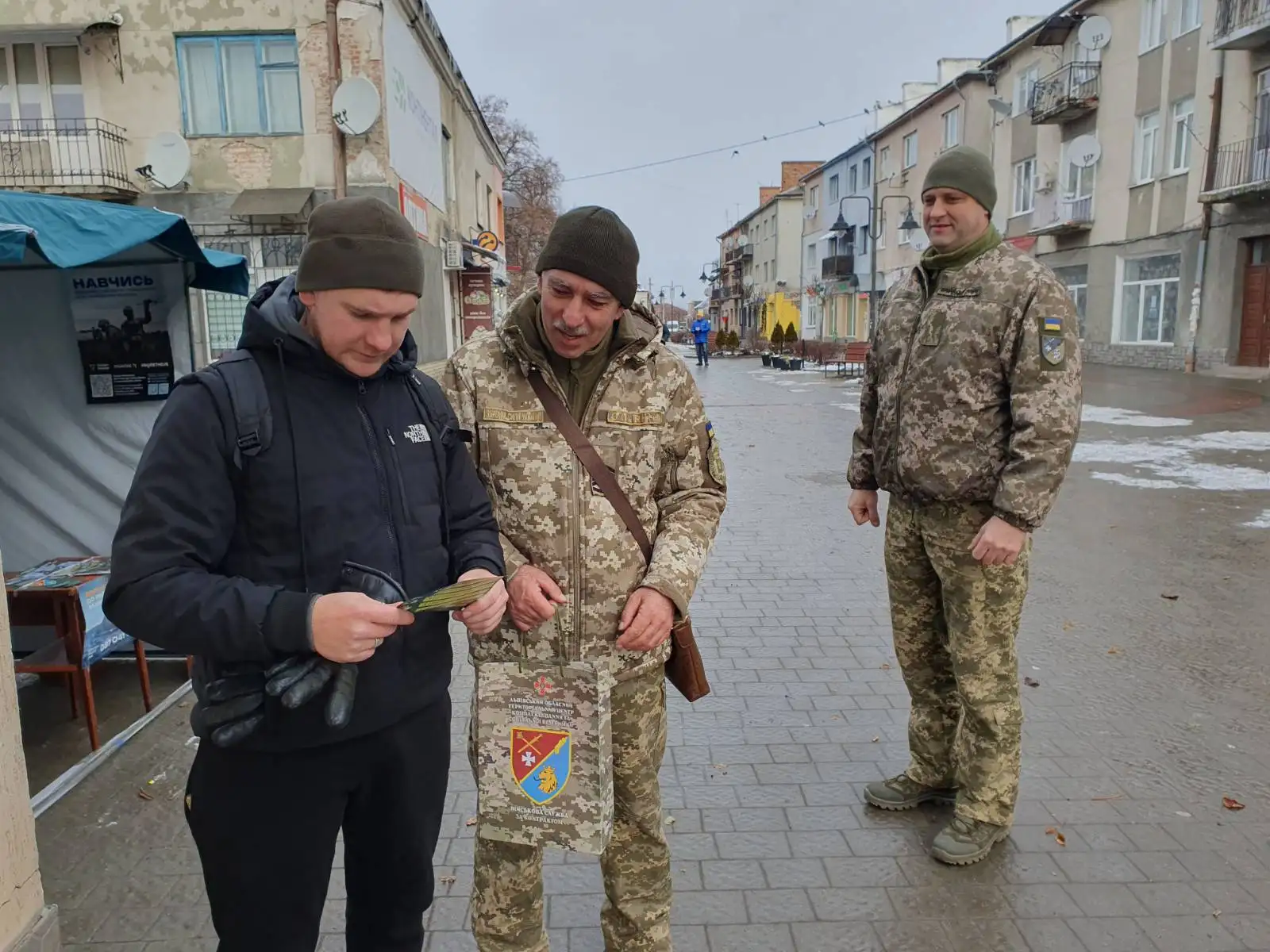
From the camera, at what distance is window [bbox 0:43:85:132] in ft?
51.3

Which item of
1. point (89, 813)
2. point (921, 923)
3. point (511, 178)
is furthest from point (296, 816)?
point (511, 178)

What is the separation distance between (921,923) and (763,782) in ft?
3.04

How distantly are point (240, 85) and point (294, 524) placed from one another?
16653 millimetres

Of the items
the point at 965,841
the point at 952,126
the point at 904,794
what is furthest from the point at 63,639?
the point at 952,126

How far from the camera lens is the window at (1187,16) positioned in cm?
2047

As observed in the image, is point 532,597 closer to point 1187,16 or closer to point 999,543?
point 999,543

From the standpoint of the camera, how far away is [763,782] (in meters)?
3.52

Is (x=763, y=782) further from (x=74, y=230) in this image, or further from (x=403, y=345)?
(x=74, y=230)

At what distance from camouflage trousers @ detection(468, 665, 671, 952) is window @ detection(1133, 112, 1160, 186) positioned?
82.9 feet

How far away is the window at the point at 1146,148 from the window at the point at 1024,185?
5252mm

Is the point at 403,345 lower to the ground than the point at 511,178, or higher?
lower

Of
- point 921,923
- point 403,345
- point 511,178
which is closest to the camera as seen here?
point 403,345

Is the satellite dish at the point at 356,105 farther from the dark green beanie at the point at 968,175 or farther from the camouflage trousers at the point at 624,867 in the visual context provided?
the camouflage trousers at the point at 624,867

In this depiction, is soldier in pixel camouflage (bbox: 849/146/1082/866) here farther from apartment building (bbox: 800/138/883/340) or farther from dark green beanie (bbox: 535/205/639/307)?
apartment building (bbox: 800/138/883/340)
